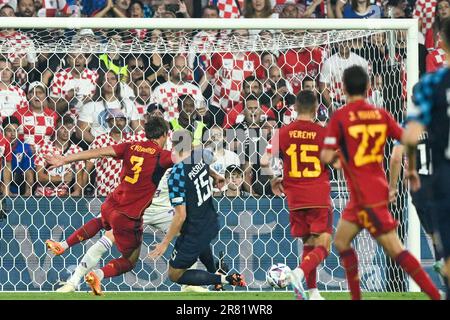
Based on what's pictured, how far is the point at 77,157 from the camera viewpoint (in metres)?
9.88

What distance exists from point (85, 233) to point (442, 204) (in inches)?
206

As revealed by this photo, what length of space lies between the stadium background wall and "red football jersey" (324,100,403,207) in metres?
3.65

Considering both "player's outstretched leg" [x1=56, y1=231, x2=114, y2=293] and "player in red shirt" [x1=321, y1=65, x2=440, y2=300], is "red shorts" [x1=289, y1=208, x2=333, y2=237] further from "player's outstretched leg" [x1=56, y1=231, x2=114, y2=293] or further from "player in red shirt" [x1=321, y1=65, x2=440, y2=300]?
"player's outstretched leg" [x1=56, y1=231, x2=114, y2=293]

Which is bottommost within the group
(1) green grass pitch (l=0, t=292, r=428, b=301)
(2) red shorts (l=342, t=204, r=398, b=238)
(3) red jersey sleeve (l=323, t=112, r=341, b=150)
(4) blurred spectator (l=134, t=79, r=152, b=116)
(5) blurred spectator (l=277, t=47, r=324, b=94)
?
(1) green grass pitch (l=0, t=292, r=428, b=301)

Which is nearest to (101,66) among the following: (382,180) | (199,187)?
(199,187)

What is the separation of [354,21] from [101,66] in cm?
285

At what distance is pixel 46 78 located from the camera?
11797 mm

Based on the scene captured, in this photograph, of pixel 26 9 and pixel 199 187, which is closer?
pixel 199 187

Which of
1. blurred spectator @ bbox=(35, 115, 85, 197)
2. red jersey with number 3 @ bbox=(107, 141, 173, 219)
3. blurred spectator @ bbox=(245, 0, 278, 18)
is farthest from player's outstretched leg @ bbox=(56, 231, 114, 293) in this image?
blurred spectator @ bbox=(245, 0, 278, 18)

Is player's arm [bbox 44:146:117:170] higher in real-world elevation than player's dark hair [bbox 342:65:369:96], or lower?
lower

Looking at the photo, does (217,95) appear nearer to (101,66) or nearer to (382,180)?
(101,66)

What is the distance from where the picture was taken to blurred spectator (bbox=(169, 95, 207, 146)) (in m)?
11.8

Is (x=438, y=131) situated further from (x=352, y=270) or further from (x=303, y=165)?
(x=303, y=165)

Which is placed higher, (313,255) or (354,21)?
(354,21)
